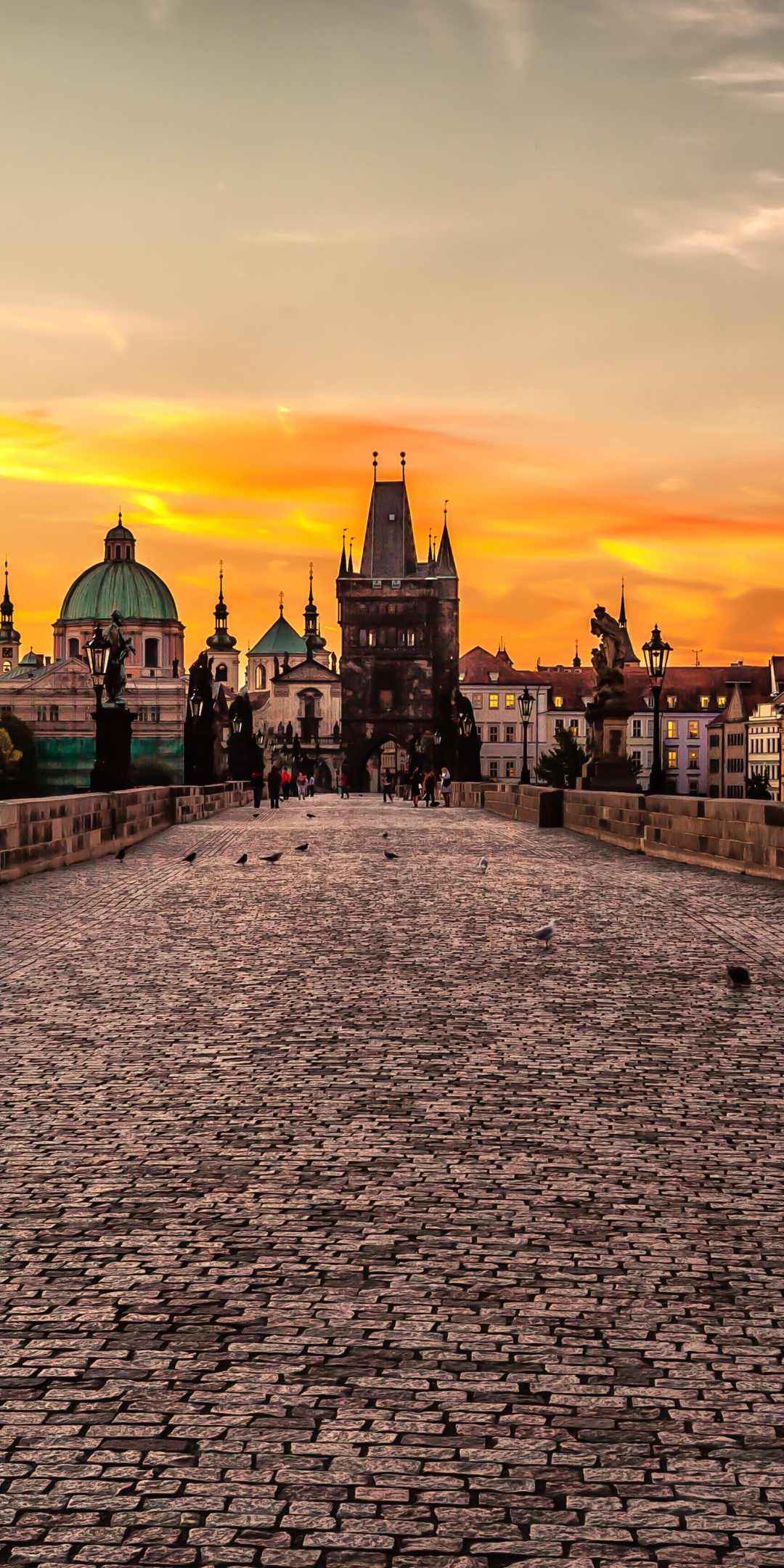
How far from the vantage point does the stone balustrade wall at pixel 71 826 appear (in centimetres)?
1981

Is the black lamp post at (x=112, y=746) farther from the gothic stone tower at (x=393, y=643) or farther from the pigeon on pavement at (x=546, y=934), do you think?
the gothic stone tower at (x=393, y=643)

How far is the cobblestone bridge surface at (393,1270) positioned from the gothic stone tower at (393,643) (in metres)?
131

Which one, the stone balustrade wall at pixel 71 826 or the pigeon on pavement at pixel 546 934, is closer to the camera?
the pigeon on pavement at pixel 546 934

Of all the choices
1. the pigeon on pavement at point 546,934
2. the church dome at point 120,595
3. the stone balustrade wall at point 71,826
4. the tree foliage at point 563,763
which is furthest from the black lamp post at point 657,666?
the church dome at point 120,595

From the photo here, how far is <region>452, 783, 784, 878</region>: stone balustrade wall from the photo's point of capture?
19.5 metres

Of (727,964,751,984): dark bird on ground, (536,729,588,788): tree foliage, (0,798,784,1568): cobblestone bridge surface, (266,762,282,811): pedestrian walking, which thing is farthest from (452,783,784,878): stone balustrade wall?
(536,729,588,788): tree foliage

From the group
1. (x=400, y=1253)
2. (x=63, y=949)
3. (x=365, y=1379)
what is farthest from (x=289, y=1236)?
(x=63, y=949)

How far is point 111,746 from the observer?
3159cm

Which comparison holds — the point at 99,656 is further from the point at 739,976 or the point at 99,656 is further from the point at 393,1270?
the point at 393,1270

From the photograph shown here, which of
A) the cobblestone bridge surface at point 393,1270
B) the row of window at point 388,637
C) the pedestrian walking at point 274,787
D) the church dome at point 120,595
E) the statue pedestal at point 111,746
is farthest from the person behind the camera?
the church dome at point 120,595

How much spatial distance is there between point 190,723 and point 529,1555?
4691 centimetres

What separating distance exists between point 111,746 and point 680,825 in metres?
12.2

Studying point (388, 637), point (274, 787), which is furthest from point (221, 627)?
point (274, 787)

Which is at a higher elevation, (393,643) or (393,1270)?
(393,643)
